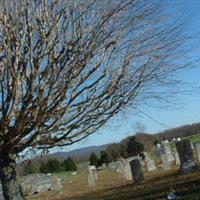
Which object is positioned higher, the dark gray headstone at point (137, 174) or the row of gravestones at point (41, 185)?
the row of gravestones at point (41, 185)

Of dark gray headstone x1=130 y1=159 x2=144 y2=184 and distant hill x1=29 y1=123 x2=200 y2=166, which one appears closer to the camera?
dark gray headstone x1=130 y1=159 x2=144 y2=184

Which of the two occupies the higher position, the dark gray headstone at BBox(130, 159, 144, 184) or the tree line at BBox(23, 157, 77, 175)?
the tree line at BBox(23, 157, 77, 175)

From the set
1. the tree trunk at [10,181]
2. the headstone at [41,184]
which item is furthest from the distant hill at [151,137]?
the tree trunk at [10,181]

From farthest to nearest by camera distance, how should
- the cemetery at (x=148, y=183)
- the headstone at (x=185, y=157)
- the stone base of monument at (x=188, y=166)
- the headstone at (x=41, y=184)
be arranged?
the headstone at (x=41, y=184), the headstone at (x=185, y=157), the stone base of monument at (x=188, y=166), the cemetery at (x=148, y=183)

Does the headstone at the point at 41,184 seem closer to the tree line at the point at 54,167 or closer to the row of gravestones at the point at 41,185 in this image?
the row of gravestones at the point at 41,185

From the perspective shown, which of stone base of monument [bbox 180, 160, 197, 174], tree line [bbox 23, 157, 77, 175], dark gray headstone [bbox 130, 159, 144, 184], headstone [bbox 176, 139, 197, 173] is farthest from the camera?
tree line [bbox 23, 157, 77, 175]

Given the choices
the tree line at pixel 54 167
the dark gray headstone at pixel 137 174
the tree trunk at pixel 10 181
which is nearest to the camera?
the tree trunk at pixel 10 181

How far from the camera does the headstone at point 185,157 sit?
2187 cm

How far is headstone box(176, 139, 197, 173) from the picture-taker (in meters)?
21.9

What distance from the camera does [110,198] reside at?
19.0m

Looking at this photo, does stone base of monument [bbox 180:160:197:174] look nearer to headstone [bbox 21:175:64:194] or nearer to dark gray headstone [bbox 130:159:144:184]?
dark gray headstone [bbox 130:159:144:184]

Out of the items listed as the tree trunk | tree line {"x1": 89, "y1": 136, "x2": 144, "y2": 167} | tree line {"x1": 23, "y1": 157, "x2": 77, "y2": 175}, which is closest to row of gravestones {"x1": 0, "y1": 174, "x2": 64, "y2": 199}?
tree line {"x1": 89, "y1": 136, "x2": 144, "y2": 167}

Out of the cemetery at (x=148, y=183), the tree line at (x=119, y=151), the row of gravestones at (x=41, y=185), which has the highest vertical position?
the tree line at (x=119, y=151)

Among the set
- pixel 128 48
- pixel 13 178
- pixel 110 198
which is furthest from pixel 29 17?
pixel 110 198
